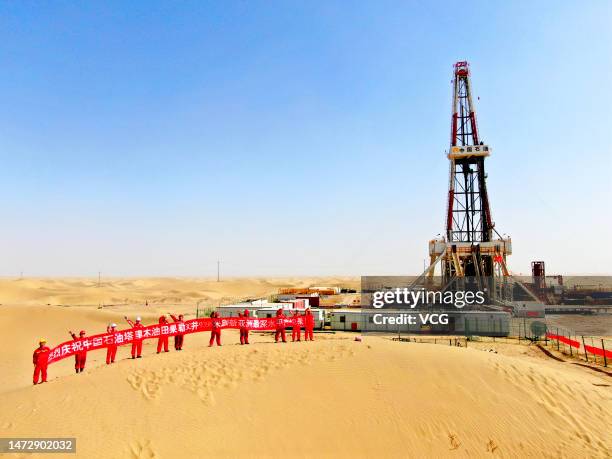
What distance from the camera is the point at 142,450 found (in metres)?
9.34

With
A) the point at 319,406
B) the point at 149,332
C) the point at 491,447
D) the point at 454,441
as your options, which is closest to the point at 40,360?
the point at 149,332

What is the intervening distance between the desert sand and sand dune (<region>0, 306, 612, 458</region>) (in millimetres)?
34

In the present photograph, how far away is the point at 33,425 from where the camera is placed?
10.0 metres

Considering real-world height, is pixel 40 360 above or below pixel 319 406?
above

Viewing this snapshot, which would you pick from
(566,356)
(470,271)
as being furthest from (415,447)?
(470,271)

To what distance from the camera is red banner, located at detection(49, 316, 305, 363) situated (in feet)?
46.4

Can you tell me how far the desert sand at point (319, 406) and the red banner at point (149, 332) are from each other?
1404 mm

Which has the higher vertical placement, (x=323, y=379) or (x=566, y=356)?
(x=323, y=379)

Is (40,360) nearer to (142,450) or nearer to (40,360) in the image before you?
(40,360)

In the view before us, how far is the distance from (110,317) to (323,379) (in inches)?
1221

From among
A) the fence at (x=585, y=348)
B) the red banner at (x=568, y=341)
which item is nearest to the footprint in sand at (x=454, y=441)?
the fence at (x=585, y=348)

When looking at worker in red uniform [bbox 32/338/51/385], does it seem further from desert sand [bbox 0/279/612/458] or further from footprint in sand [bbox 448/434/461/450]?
footprint in sand [bbox 448/434/461/450]

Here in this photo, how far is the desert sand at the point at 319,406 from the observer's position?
991cm

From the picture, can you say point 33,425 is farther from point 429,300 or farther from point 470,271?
point 470,271
